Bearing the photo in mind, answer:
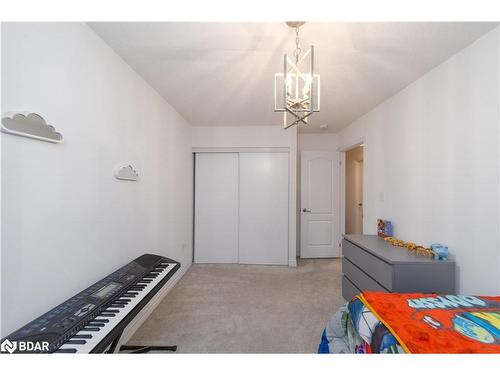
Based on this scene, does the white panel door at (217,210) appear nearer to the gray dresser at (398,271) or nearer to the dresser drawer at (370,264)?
the dresser drawer at (370,264)

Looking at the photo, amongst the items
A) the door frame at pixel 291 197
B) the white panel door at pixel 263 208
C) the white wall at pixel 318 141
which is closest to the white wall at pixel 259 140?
the door frame at pixel 291 197

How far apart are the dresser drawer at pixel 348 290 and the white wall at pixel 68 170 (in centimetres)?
227

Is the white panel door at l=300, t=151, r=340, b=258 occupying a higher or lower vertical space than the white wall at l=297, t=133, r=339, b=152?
lower

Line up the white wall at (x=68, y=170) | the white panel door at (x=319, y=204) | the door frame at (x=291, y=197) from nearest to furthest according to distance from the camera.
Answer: the white wall at (x=68, y=170) → the door frame at (x=291, y=197) → the white panel door at (x=319, y=204)

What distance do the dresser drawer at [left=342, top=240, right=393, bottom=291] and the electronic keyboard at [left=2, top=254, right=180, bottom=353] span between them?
1.79 metres

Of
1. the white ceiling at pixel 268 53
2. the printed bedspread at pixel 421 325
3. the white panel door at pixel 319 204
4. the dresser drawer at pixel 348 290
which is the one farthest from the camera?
the white panel door at pixel 319 204

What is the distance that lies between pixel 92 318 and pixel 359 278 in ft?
7.33

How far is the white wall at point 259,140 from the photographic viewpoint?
365cm

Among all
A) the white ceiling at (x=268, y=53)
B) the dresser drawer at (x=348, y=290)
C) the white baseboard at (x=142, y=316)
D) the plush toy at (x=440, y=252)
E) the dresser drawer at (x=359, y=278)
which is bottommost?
the white baseboard at (x=142, y=316)

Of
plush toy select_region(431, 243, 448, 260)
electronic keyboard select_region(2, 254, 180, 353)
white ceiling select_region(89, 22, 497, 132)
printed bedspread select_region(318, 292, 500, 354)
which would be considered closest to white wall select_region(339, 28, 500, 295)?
plush toy select_region(431, 243, 448, 260)

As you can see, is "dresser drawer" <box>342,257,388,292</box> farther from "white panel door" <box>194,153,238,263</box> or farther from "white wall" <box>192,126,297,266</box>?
"white panel door" <box>194,153,238,263</box>

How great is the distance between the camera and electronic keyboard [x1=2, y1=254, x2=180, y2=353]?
0.85m

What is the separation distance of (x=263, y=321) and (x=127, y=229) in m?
1.59
